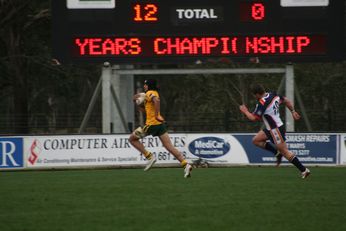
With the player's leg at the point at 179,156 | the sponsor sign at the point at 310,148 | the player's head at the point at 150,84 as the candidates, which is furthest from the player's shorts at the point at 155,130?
the sponsor sign at the point at 310,148

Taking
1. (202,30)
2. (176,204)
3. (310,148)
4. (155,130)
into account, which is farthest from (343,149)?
(176,204)

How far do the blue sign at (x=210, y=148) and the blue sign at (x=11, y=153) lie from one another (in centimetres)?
439

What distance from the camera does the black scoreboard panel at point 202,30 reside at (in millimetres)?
19094

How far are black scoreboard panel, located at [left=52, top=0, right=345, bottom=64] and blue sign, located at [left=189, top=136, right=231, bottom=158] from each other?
2284 mm

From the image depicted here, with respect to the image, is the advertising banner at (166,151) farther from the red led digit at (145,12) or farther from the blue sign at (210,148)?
the red led digit at (145,12)

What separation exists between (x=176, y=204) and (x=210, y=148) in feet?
34.1

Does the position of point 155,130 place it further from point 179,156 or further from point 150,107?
point 179,156

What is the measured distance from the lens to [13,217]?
862 centimetres

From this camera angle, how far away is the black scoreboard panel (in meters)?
19.1

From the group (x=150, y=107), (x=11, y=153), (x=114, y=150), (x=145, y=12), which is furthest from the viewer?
(x=114, y=150)

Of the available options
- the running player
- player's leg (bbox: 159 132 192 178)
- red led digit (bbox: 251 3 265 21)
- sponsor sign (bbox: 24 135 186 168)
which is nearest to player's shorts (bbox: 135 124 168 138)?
the running player

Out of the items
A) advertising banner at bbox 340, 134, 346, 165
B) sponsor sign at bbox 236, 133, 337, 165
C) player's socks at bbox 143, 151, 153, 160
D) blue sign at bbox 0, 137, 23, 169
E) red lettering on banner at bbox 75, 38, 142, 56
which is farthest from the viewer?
sponsor sign at bbox 236, 133, 337, 165

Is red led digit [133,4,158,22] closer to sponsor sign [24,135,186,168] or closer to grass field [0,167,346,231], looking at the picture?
sponsor sign [24,135,186,168]

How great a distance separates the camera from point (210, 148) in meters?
19.9
